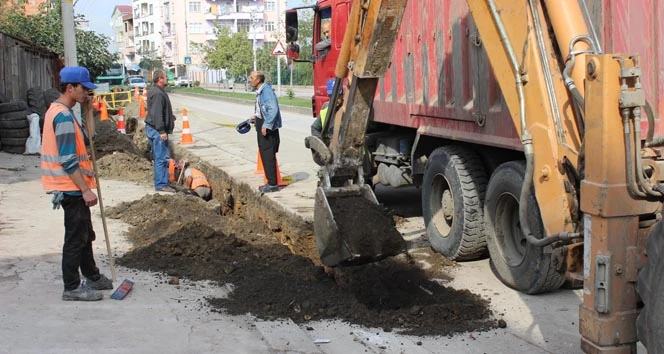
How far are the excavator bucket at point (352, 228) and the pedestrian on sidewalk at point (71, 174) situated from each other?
5.74 feet

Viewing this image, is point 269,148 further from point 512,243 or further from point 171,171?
point 512,243

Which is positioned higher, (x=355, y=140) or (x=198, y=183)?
(x=355, y=140)

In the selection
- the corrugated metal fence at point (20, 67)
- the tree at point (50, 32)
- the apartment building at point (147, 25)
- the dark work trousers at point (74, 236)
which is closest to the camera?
the dark work trousers at point (74, 236)

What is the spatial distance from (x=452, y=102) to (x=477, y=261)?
154 centimetres

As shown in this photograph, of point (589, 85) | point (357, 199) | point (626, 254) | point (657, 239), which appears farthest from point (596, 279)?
point (357, 199)

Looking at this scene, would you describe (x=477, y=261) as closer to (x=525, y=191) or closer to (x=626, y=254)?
(x=525, y=191)

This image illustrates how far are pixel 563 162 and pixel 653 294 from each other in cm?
134

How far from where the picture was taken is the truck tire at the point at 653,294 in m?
3.09

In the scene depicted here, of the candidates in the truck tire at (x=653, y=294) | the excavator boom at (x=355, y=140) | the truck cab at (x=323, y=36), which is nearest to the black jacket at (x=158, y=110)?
the truck cab at (x=323, y=36)

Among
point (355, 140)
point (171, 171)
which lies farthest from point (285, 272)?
point (171, 171)

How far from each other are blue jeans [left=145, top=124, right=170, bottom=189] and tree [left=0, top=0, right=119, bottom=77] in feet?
62.9

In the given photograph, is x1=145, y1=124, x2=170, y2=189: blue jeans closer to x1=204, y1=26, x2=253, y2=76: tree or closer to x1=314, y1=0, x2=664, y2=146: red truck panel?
x1=314, y1=0, x2=664, y2=146: red truck panel

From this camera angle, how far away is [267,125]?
A: 9.87m

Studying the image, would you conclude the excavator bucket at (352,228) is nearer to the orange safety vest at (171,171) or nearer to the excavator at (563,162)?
the excavator at (563,162)
